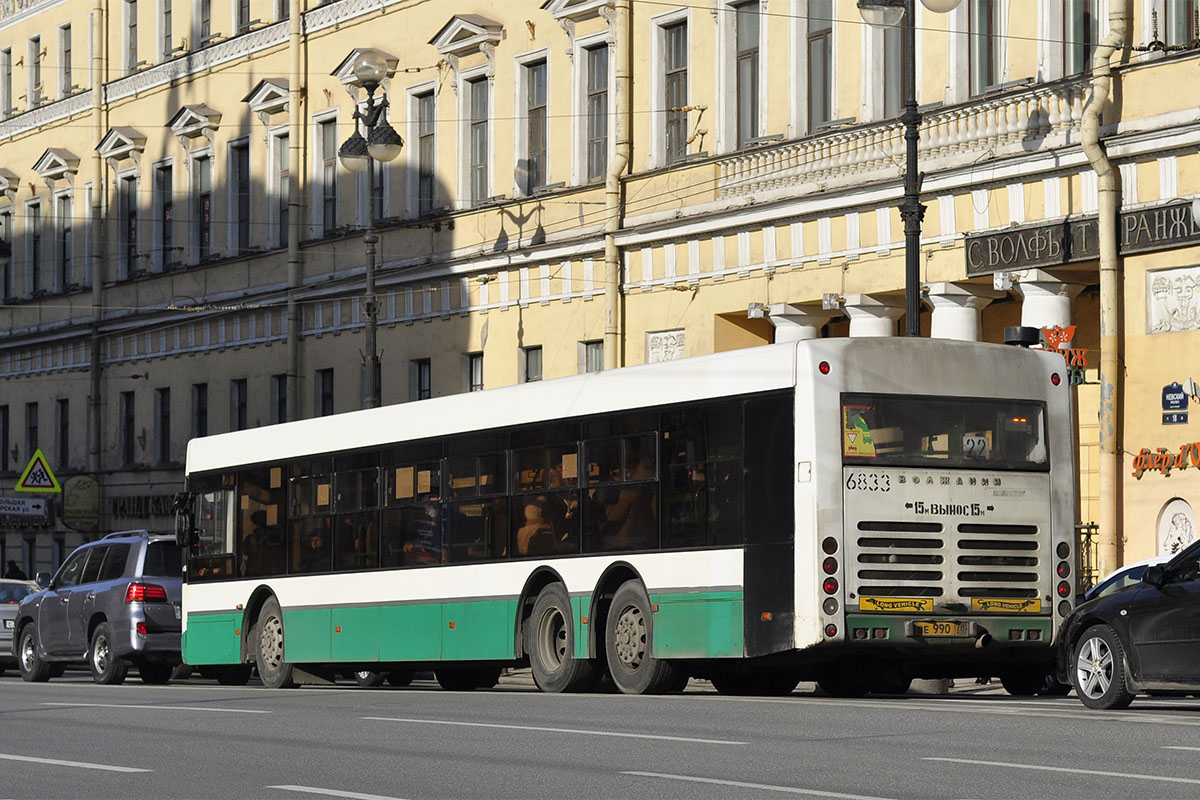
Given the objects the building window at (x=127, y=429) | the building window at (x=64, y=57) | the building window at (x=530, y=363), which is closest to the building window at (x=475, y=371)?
the building window at (x=530, y=363)

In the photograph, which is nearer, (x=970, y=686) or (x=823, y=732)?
(x=823, y=732)

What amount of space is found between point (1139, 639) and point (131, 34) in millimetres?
40090

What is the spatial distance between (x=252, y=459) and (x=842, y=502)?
32.9ft

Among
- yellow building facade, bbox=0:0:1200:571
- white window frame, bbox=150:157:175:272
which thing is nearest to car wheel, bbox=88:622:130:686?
yellow building facade, bbox=0:0:1200:571

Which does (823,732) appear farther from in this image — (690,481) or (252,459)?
(252,459)

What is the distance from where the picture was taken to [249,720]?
17.7 metres

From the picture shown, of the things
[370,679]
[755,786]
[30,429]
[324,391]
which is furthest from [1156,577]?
[30,429]

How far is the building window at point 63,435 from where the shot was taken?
5547 centimetres

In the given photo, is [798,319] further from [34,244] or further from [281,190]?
[34,244]

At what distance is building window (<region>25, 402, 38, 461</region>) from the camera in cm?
5728

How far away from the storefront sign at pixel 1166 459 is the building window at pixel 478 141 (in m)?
16.0

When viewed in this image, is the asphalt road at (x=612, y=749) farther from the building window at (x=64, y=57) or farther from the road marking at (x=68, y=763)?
the building window at (x=64, y=57)

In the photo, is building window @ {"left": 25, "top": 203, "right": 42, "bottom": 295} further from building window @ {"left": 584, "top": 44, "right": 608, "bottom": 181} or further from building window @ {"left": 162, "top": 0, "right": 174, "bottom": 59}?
building window @ {"left": 584, "top": 44, "right": 608, "bottom": 181}

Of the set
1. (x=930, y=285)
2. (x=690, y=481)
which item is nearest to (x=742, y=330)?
(x=930, y=285)
